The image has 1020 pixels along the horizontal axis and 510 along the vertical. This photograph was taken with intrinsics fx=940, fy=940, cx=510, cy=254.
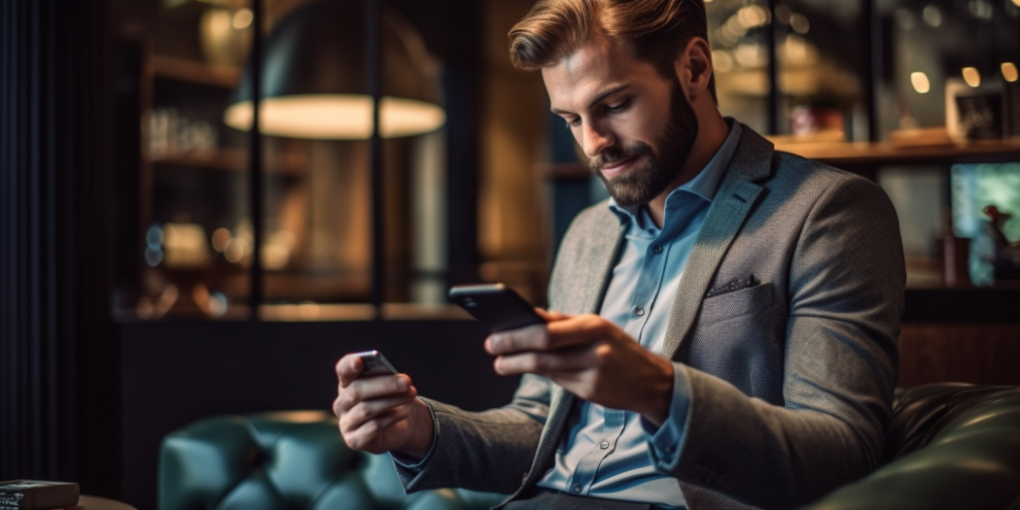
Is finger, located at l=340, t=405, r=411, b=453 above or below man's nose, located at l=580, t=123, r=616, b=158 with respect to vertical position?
below

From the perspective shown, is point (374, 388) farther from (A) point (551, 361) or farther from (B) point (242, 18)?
(B) point (242, 18)

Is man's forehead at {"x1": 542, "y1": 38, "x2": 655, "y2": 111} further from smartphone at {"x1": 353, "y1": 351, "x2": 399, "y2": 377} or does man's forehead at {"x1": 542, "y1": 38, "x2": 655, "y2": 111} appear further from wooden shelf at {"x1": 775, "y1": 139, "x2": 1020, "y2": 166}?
wooden shelf at {"x1": 775, "y1": 139, "x2": 1020, "y2": 166}

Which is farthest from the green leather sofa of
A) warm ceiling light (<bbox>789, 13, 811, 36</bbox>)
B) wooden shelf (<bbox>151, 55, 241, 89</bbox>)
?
warm ceiling light (<bbox>789, 13, 811, 36</bbox>)

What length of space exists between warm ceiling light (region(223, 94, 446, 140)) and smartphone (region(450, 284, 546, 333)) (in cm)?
274

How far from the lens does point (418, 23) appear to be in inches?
265

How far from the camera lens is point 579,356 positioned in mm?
1062

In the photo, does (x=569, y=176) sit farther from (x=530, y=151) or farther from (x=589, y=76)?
(x=530, y=151)

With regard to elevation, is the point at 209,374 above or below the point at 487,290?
below

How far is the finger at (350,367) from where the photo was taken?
4.60ft

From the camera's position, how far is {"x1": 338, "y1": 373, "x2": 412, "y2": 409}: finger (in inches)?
55.9

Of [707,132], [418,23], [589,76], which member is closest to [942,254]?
[707,132]

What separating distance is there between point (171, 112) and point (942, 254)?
528 cm

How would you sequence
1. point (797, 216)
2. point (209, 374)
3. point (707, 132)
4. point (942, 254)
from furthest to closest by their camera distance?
point (209, 374)
point (942, 254)
point (707, 132)
point (797, 216)

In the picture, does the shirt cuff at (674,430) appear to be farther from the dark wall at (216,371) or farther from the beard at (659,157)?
the dark wall at (216,371)
